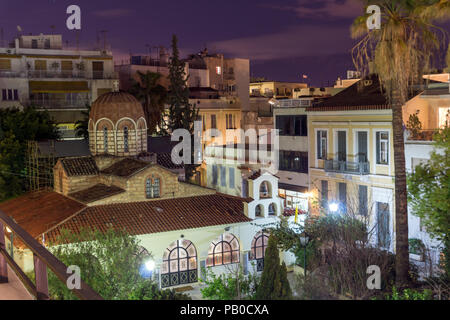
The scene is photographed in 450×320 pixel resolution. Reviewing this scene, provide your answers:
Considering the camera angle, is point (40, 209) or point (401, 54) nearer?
point (401, 54)

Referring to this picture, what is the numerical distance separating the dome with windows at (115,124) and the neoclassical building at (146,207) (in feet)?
0.20

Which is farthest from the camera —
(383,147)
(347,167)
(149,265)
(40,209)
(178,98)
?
(178,98)

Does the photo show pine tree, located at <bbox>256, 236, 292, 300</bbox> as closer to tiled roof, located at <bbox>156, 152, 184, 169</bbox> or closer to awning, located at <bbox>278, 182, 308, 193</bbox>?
awning, located at <bbox>278, 182, 308, 193</bbox>

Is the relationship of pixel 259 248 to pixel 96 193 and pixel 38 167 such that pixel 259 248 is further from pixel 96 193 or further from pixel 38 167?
pixel 38 167

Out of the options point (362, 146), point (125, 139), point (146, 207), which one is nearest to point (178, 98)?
point (125, 139)

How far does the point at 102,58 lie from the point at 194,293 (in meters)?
32.0

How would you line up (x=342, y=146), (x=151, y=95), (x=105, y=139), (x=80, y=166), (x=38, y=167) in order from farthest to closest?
(x=151, y=95)
(x=38, y=167)
(x=105, y=139)
(x=80, y=166)
(x=342, y=146)

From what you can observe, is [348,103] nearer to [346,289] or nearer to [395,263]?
[395,263]

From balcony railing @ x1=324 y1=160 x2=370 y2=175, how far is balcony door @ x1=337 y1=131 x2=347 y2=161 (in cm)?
48

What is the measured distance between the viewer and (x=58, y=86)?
49.3 meters

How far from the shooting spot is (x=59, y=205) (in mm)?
29859

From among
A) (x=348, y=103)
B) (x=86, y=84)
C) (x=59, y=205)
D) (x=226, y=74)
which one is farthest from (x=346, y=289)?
(x=226, y=74)

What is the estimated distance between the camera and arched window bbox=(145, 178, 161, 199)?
29.7 meters

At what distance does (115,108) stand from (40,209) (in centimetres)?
782
